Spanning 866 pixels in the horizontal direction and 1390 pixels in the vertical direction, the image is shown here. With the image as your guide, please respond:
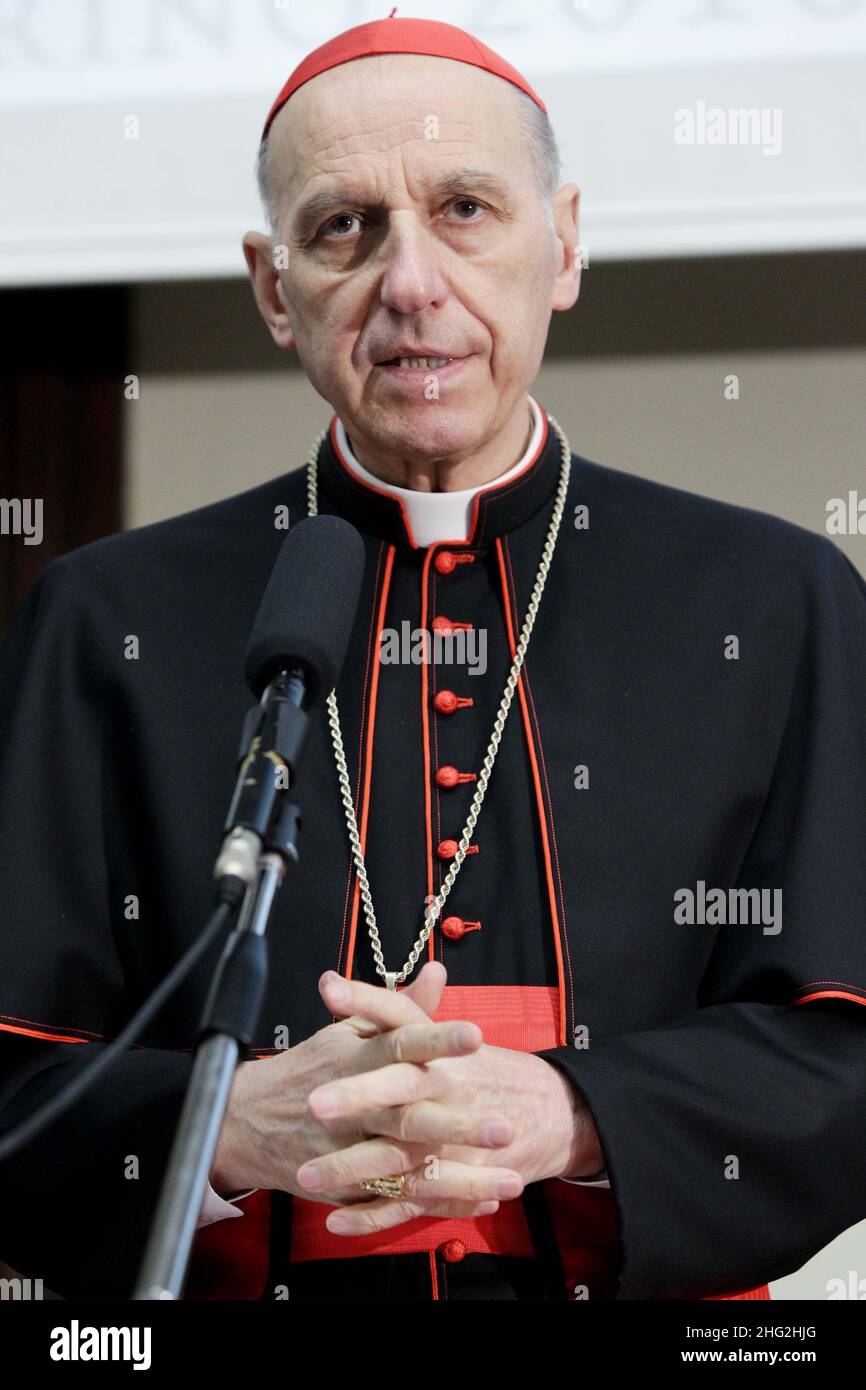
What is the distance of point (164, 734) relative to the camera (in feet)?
7.49

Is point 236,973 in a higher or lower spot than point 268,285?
lower

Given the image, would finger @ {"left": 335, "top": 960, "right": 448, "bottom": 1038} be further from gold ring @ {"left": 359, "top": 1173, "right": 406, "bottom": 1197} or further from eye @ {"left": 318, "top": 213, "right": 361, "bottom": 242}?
eye @ {"left": 318, "top": 213, "right": 361, "bottom": 242}

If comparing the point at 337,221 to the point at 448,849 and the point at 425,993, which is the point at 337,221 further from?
the point at 425,993

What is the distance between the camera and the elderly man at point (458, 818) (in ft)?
6.23

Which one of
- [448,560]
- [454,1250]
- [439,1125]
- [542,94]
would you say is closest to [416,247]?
[448,560]

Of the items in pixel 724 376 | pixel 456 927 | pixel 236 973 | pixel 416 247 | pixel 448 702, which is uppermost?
pixel 724 376

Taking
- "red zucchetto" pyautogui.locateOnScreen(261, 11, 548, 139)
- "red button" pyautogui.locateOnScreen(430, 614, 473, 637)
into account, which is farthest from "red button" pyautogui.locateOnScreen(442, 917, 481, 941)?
"red zucchetto" pyautogui.locateOnScreen(261, 11, 548, 139)

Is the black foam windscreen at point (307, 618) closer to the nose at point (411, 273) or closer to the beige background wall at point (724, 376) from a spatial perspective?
the nose at point (411, 273)

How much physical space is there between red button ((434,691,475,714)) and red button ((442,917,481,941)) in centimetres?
30

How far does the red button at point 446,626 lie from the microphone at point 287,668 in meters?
0.58

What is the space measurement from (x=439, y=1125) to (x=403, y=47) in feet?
4.59

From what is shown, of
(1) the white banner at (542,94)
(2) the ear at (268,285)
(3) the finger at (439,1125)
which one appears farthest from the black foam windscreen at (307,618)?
(1) the white banner at (542,94)

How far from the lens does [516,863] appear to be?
85.9 inches
